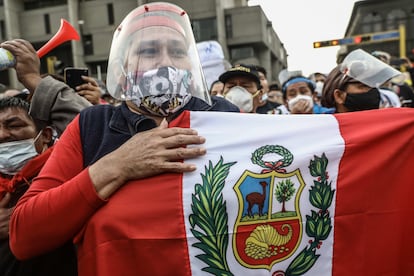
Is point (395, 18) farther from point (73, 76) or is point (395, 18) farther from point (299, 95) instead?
point (73, 76)

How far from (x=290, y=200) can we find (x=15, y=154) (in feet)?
4.58

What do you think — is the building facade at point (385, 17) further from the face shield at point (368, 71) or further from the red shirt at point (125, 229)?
the red shirt at point (125, 229)

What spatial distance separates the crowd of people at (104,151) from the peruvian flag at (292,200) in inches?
3.9

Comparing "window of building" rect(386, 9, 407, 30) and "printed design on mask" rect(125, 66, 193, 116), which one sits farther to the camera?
"window of building" rect(386, 9, 407, 30)

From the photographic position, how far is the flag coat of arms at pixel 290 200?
1.47m

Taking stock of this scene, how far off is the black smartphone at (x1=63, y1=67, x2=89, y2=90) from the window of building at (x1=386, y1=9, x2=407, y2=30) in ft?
142

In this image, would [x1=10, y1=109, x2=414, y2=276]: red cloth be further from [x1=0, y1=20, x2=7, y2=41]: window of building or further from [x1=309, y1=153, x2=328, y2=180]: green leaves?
[x1=0, y1=20, x2=7, y2=41]: window of building

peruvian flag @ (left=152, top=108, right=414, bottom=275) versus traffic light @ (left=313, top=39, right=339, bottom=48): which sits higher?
traffic light @ (left=313, top=39, right=339, bottom=48)

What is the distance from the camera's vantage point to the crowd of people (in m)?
1.45

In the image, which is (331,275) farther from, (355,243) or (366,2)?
(366,2)

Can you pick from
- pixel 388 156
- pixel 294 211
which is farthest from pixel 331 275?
pixel 388 156

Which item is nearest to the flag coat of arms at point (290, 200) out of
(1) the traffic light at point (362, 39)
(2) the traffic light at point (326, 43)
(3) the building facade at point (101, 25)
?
(1) the traffic light at point (362, 39)

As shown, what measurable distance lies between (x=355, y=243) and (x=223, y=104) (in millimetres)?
778

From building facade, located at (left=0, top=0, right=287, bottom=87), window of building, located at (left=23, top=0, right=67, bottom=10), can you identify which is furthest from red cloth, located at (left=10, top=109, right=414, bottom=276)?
window of building, located at (left=23, top=0, right=67, bottom=10)
